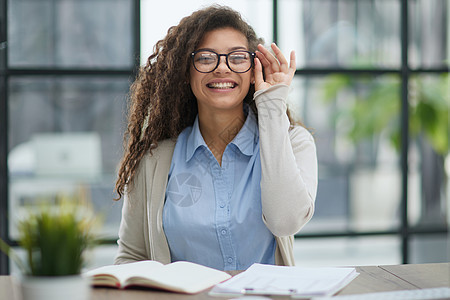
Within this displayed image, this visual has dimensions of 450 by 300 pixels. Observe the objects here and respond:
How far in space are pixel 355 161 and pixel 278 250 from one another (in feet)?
5.00

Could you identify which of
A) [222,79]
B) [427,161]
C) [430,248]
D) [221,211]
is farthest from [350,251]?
[222,79]

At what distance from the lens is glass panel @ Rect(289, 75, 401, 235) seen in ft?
10.2

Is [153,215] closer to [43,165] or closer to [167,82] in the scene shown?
[167,82]

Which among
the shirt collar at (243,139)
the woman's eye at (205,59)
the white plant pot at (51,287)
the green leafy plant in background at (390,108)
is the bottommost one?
the white plant pot at (51,287)

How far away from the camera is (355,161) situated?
3.16 meters

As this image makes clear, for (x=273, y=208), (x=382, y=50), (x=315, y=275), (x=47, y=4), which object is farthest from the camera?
(x=382, y=50)

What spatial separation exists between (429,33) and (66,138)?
6.89 feet

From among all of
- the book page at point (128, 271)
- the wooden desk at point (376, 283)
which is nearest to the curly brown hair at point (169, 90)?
the book page at point (128, 271)

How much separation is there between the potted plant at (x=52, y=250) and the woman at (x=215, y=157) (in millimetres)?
844

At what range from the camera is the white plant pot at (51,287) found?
2.96 ft

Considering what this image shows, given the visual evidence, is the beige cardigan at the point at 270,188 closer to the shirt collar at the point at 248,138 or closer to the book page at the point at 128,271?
the shirt collar at the point at 248,138

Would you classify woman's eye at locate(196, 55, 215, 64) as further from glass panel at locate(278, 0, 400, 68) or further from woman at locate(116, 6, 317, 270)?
glass panel at locate(278, 0, 400, 68)

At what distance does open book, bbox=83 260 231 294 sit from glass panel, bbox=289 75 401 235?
178 cm

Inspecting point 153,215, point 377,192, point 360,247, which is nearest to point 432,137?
point 377,192
